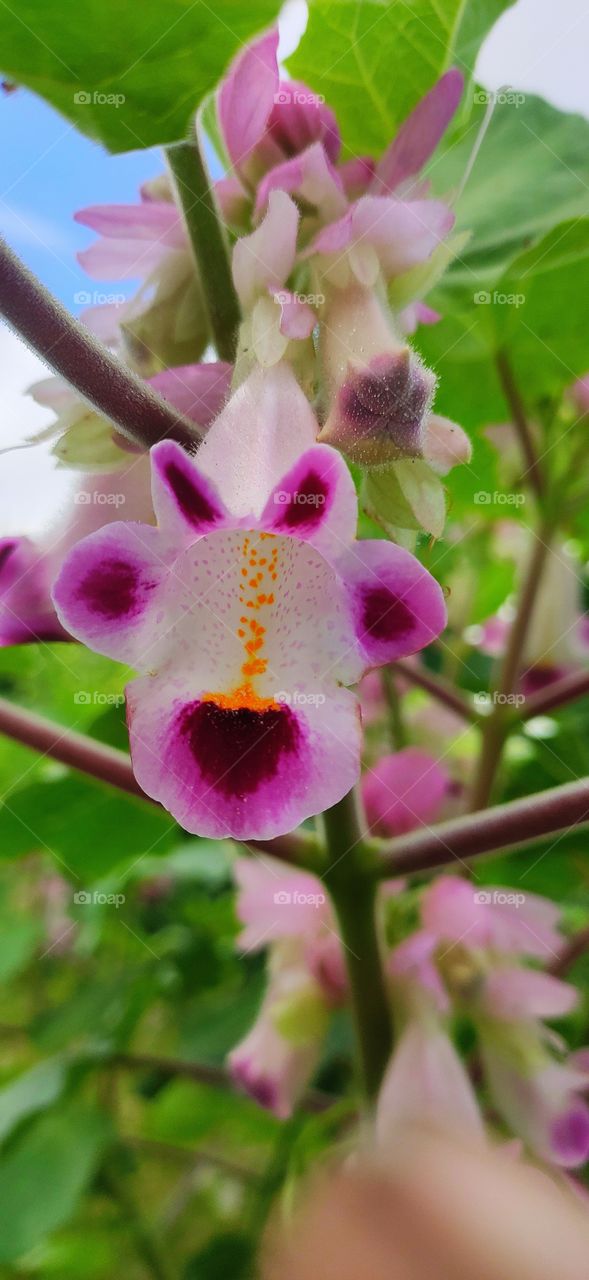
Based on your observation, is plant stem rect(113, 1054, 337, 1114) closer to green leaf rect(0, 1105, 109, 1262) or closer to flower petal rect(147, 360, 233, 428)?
green leaf rect(0, 1105, 109, 1262)

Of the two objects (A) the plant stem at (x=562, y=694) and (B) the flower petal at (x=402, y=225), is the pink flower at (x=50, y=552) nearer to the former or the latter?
(B) the flower petal at (x=402, y=225)

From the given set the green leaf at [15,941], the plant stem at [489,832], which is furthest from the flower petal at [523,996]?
the green leaf at [15,941]

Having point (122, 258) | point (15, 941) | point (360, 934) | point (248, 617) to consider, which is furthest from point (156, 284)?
point (15, 941)

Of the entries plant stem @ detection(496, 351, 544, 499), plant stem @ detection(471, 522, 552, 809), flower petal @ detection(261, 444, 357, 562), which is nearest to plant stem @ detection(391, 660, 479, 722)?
plant stem @ detection(471, 522, 552, 809)

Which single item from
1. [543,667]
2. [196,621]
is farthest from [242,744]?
[543,667]

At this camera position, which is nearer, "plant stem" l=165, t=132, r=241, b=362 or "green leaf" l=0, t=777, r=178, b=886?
"plant stem" l=165, t=132, r=241, b=362

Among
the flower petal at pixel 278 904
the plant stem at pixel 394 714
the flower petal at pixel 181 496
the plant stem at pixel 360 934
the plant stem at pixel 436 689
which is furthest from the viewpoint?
the plant stem at pixel 394 714
